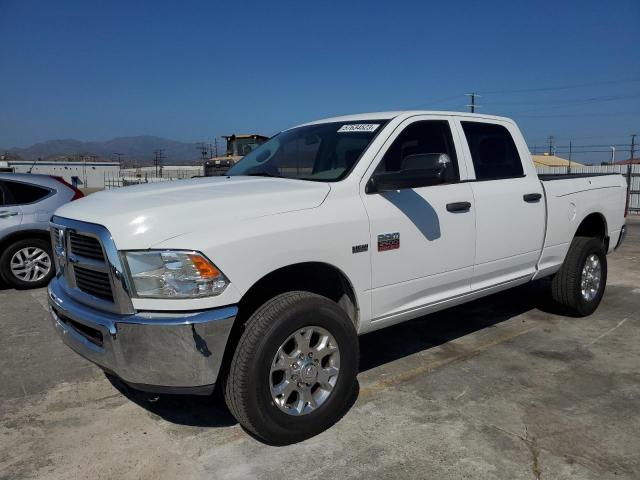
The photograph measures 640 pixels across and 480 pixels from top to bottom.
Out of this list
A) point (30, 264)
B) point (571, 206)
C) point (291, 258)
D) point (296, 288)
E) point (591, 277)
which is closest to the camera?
point (291, 258)

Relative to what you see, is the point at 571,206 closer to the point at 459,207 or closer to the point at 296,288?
the point at 459,207

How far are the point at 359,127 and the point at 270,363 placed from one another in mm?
1940

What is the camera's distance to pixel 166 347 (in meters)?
2.70

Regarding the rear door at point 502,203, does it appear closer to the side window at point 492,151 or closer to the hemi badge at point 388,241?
the side window at point 492,151

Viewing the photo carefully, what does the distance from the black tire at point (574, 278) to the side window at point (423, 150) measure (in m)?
1.97

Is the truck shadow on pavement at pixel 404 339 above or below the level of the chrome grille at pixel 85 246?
below

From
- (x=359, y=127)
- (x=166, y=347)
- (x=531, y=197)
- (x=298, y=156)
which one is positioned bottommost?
(x=166, y=347)

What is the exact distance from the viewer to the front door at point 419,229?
3541 mm

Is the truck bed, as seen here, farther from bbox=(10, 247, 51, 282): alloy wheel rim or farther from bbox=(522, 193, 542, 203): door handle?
bbox=(10, 247, 51, 282): alloy wheel rim

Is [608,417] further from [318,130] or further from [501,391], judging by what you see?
[318,130]

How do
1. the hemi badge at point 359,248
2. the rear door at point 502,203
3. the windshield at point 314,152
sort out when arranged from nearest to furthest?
the hemi badge at point 359,248
the windshield at point 314,152
the rear door at point 502,203

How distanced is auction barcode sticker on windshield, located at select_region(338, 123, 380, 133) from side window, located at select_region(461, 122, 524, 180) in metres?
0.92

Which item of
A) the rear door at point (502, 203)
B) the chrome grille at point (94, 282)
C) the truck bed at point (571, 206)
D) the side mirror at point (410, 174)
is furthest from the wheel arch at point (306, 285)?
the truck bed at point (571, 206)

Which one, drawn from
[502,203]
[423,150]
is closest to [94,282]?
[423,150]
